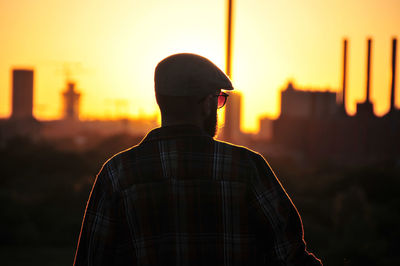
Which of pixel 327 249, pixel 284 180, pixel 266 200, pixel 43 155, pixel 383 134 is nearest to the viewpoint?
pixel 266 200

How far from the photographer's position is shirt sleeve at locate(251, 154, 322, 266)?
260 cm

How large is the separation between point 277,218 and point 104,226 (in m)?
0.72

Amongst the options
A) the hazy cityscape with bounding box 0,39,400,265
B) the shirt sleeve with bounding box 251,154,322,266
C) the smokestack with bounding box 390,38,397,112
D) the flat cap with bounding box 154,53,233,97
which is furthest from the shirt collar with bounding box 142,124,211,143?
the smokestack with bounding box 390,38,397,112

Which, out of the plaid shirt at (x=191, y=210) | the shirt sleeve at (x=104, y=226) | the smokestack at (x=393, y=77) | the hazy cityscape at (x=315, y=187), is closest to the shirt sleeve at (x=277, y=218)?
the plaid shirt at (x=191, y=210)

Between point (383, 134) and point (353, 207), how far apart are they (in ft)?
133

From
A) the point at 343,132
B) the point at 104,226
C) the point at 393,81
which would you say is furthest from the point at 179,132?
the point at 343,132

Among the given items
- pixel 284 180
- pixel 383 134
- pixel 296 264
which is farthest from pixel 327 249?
pixel 383 134

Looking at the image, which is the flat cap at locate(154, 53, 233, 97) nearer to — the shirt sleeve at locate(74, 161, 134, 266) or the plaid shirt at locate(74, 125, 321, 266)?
the plaid shirt at locate(74, 125, 321, 266)

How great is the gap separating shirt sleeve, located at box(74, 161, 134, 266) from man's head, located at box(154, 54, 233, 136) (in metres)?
0.37

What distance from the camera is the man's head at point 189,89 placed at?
2.65 m

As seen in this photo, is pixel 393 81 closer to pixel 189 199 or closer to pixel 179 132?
pixel 179 132

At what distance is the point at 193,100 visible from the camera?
268 centimetres

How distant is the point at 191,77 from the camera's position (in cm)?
265

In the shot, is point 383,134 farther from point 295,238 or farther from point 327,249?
point 295,238
